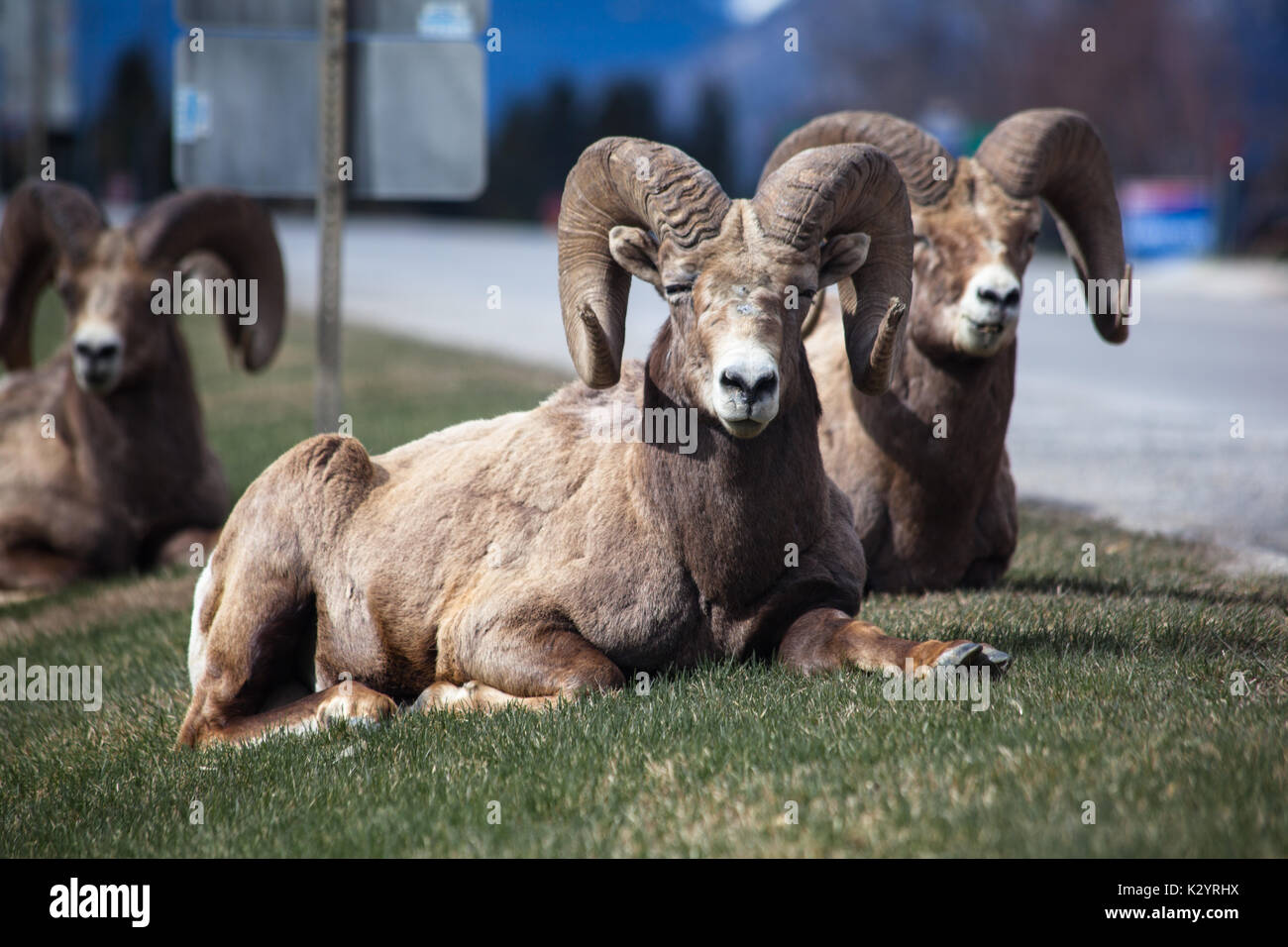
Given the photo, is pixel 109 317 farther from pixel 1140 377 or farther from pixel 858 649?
pixel 1140 377

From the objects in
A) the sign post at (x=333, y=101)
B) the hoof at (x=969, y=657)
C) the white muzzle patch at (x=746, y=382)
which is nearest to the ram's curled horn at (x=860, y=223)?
the white muzzle patch at (x=746, y=382)

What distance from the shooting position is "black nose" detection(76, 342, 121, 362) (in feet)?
30.5

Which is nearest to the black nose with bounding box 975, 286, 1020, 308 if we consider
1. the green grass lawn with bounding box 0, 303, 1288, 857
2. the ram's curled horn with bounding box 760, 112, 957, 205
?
the ram's curled horn with bounding box 760, 112, 957, 205

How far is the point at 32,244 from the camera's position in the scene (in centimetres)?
1031

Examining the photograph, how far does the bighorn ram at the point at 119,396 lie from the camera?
959 centimetres

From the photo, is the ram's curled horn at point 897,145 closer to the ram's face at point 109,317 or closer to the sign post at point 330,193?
the sign post at point 330,193

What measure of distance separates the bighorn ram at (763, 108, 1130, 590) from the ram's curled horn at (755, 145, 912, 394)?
97 centimetres

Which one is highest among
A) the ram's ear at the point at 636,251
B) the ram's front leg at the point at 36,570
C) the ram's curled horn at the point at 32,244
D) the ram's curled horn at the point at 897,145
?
the ram's curled horn at the point at 897,145

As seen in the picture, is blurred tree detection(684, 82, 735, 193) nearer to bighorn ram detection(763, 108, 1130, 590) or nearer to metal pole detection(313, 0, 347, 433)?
metal pole detection(313, 0, 347, 433)

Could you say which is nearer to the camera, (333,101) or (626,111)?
(333,101)

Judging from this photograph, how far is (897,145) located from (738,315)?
2.54 metres

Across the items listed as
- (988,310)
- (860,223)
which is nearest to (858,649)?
Result: (860,223)
